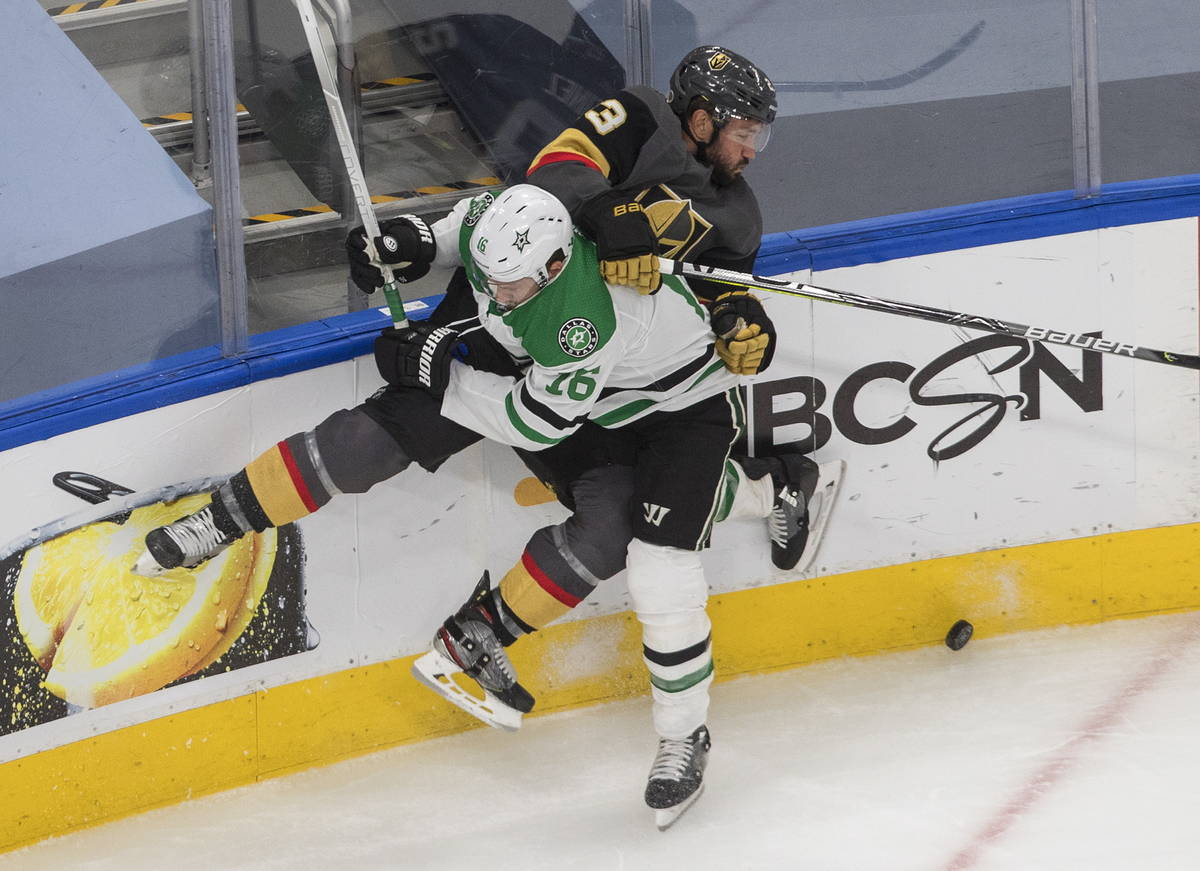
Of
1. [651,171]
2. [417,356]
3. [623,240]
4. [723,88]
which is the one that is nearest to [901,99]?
[723,88]

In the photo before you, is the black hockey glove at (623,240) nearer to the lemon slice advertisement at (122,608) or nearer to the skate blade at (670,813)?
the lemon slice advertisement at (122,608)

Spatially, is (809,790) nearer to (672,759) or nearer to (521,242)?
(672,759)

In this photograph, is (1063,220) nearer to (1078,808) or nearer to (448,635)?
(1078,808)

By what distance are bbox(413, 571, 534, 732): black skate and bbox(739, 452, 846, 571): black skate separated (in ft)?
2.23

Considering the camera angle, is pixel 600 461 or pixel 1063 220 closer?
pixel 600 461

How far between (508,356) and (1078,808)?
140 centimetres

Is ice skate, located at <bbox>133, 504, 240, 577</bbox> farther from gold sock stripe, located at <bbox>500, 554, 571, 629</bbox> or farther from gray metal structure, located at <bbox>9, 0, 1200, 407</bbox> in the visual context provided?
gold sock stripe, located at <bbox>500, 554, 571, 629</bbox>

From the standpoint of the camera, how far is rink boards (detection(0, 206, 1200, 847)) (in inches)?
113

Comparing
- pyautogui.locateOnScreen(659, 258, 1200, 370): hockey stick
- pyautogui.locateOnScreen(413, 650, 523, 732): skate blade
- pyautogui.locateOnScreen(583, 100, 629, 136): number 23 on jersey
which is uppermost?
pyautogui.locateOnScreen(583, 100, 629, 136): number 23 on jersey

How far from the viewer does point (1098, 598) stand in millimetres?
3633

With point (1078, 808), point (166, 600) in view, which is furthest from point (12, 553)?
point (1078, 808)

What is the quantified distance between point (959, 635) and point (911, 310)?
900mm

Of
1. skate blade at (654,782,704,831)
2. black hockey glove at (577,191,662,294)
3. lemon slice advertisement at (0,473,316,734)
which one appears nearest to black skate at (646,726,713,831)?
skate blade at (654,782,704,831)

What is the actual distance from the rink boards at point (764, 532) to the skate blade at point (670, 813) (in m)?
0.52
